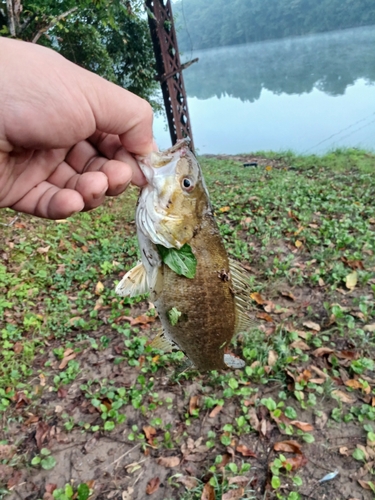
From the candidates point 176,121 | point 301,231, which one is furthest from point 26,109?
point 176,121

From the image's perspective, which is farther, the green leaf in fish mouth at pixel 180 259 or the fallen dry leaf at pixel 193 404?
the fallen dry leaf at pixel 193 404

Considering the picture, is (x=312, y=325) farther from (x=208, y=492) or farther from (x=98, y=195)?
(x=98, y=195)

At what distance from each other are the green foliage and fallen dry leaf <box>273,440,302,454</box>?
18.6ft

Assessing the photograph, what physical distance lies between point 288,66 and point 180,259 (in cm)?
4431

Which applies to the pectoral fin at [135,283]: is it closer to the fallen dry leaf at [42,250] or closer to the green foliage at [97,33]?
the fallen dry leaf at [42,250]

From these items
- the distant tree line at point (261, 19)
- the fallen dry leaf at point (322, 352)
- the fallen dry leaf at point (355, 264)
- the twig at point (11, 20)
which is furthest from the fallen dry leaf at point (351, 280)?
the distant tree line at point (261, 19)

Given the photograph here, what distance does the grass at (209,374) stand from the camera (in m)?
2.88

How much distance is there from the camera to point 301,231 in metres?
5.43

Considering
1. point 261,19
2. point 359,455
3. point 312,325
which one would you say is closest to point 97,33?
point 312,325

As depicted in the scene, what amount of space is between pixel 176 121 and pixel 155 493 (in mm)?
7768

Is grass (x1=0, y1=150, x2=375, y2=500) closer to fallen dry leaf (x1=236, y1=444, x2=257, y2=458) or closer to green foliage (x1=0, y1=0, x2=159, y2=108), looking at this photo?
fallen dry leaf (x1=236, y1=444, x2=257, y2=458)

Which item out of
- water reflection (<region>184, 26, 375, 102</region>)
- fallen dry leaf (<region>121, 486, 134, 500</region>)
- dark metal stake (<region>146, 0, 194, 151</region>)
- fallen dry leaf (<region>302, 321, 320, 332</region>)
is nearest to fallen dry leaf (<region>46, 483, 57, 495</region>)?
fallen dry leaf (<region>121, 486, 134, 500</region>)

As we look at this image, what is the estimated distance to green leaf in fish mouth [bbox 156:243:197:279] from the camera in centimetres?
177

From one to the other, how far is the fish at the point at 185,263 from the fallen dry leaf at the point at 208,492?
1323 mm
